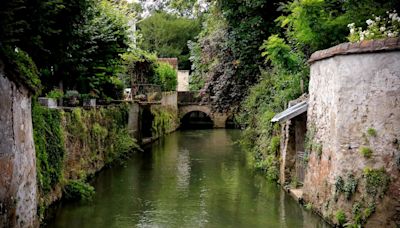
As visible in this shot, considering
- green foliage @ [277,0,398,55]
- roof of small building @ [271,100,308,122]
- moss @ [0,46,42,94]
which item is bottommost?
roof of small building @ [271,100,308,122]

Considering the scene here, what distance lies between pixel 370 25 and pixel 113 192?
26.8ft

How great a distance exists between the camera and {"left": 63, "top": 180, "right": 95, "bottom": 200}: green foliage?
12.5 meters

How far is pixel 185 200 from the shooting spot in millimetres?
12828

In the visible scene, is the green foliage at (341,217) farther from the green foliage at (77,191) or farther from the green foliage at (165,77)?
the green foliage at (165,77)

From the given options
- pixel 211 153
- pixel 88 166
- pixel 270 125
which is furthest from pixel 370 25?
pixel 211 153

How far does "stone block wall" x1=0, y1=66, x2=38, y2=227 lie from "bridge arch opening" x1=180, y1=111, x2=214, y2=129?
33733 mm

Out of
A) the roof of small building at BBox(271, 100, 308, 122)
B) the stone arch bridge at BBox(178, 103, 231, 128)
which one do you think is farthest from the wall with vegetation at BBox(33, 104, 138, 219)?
the stone arch bridge at BBox(178, 103, 231, 128)

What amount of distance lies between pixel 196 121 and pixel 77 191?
33.8 metres

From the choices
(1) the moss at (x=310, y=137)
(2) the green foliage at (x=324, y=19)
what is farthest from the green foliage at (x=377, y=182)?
(2) the green foliage at (x=324, y=19)

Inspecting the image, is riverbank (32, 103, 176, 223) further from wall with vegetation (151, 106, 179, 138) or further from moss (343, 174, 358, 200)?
wall with vegetation (151, 106, 179, 138)

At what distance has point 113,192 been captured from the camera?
1382 centimetres

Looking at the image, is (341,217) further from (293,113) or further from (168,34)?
(168,34)

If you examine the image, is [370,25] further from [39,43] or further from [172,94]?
[172,94]

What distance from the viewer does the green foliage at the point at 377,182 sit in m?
8.71
